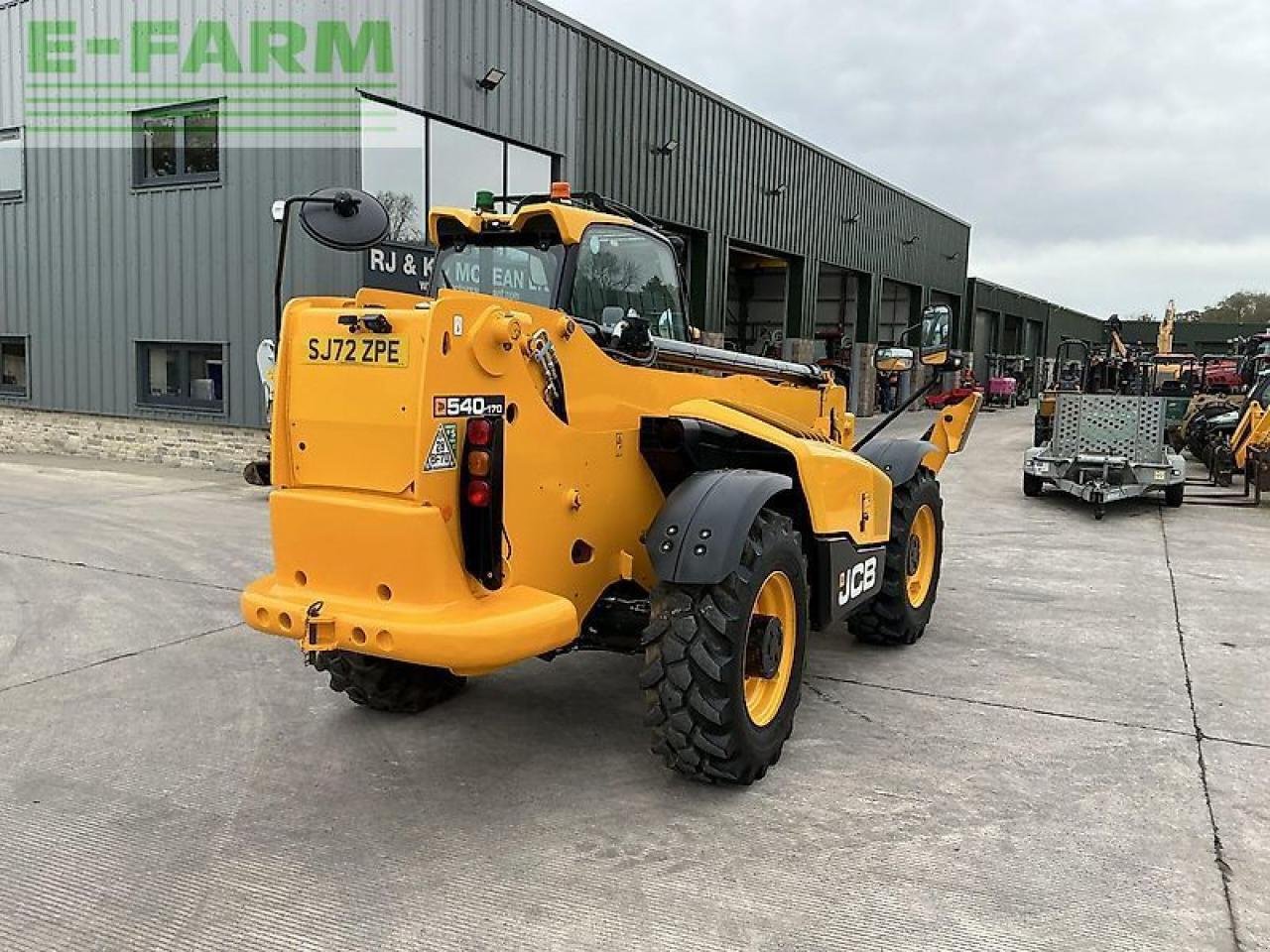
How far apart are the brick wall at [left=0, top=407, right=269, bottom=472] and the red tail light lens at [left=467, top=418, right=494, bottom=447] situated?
1013 cm

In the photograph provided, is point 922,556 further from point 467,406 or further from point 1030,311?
point 1030,311

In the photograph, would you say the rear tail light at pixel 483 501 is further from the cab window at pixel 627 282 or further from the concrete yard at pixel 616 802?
the cab window at pixel 627 282

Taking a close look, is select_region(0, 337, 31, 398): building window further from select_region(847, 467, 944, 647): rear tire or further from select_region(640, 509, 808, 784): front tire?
select_region(640, 509, 808, 784): front tire

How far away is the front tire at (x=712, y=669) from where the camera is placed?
3.70 meters

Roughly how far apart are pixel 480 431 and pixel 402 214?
32.4ft

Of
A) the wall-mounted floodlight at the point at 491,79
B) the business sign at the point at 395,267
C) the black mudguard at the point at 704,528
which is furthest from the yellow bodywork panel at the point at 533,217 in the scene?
the wall-mounted floodlight at the point at 491,79

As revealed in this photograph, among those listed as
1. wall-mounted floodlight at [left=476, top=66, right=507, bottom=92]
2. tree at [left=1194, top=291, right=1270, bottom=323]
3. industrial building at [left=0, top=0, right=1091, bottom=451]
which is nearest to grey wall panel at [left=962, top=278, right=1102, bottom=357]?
tree at [left=1194, top=291, right=1270, bottom=323]

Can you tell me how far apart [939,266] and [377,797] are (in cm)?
3702

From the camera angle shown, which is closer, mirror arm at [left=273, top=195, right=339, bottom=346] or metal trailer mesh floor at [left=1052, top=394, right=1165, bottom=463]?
mirror arm at [left=273, top=195, right=339, bottom=346]

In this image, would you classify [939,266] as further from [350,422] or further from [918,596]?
[350,422]

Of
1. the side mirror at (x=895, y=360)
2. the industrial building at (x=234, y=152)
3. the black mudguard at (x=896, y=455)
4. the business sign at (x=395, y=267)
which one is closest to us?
the side mirror at (x=895, y=360)

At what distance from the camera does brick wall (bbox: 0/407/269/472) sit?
44.7 ft

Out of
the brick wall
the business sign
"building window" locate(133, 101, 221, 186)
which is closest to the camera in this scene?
the business sign

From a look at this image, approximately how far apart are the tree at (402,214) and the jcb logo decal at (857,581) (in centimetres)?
881
